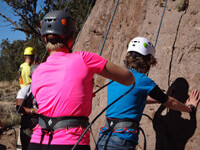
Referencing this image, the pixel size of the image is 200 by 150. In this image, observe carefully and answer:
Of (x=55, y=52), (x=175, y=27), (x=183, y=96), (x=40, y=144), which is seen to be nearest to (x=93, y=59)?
(x=55, y=52)

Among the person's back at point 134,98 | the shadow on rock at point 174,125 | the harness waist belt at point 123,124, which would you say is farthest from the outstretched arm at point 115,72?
the shadow on rock at point 174,125

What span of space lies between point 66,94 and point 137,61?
1059mm

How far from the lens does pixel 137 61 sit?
93.4 inches

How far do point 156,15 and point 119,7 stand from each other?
231cm

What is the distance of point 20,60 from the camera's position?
63.3ft

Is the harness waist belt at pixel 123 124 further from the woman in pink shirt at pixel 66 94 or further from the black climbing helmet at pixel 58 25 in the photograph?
the black climbing helmet at pixel 58 25

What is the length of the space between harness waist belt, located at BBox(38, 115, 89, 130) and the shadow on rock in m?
1.60

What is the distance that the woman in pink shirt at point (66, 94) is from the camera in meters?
1.60

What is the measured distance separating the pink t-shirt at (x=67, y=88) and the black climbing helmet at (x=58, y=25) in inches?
8.5

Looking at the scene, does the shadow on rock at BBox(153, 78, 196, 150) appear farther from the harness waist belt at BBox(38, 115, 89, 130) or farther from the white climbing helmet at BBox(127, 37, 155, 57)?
the harness waist belt at BBox(38, 115, 89, 130)

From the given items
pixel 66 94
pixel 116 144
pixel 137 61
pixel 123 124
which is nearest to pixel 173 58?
pixel 137 61

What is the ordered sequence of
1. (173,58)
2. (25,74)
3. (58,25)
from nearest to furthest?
(58,25) < (173,58) < (25,74)

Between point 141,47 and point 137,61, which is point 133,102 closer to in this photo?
point 137,61

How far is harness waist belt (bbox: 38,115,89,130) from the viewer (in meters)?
1.61
